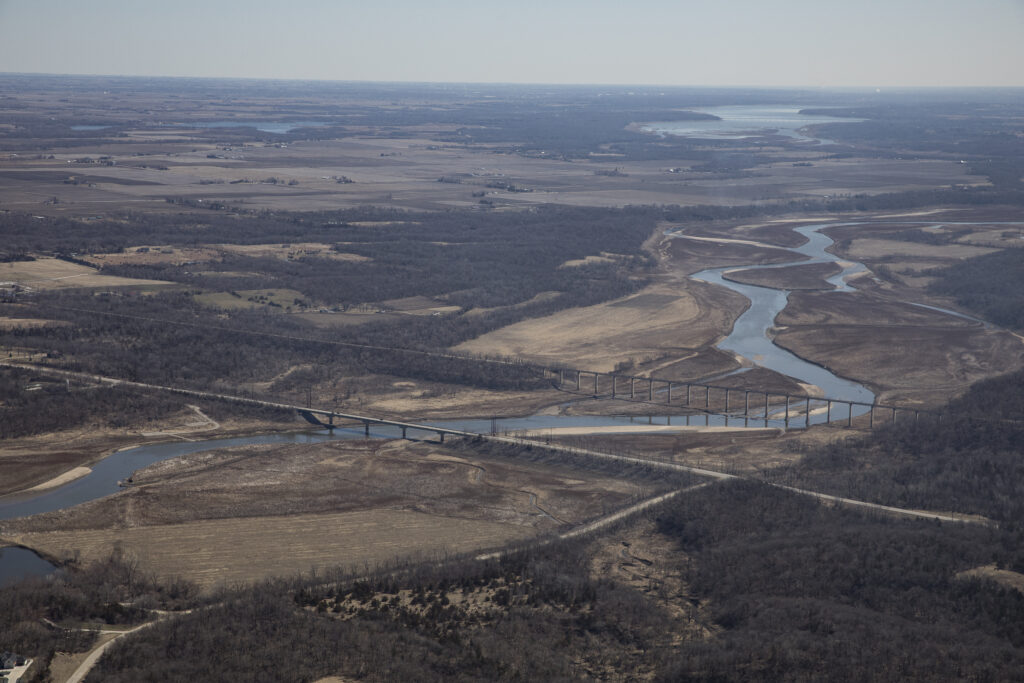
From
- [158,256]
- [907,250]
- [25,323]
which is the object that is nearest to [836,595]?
[25,323]

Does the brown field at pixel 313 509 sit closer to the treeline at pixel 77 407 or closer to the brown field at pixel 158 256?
the treeline at pixel 77 407

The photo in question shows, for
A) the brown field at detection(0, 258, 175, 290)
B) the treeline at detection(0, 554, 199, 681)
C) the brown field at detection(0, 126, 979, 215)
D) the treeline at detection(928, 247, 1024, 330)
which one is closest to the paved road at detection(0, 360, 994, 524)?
the treeline at detection(0, 554, 199, 681)

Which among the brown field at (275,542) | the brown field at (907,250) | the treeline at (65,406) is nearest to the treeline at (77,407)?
the treeline at (65,406)

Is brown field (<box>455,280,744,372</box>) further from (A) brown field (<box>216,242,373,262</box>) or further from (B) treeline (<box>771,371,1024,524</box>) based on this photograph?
(A) brown field (<box>216,242,373,262</box>)

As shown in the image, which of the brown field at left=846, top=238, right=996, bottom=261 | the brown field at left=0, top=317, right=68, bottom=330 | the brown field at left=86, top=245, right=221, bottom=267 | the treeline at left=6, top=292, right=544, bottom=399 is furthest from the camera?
the brown field at left=846, top=238, right=996, bottom=261

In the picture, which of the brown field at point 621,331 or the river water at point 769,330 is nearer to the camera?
the river water at point 769,330

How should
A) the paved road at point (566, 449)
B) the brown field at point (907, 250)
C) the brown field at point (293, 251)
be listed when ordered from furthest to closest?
1. the brown field at point (907, 250)
2. the brown field at point (293, 251)
3. the paved road at point (566, 449)
